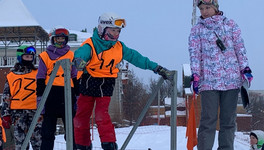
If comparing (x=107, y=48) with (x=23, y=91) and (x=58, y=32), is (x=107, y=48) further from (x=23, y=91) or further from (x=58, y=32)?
(x=23, y=91)

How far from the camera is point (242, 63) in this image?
13.6 feet

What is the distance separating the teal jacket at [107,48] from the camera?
396 cm

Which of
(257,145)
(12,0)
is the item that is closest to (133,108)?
Answer: (12,0)

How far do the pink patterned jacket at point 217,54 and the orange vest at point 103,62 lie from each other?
78cm

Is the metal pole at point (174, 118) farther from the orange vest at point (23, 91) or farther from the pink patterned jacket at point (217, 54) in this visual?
the orange vest at point (23, 91)

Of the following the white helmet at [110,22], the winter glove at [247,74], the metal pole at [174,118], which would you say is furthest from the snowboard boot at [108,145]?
the winter glove at [247,74]

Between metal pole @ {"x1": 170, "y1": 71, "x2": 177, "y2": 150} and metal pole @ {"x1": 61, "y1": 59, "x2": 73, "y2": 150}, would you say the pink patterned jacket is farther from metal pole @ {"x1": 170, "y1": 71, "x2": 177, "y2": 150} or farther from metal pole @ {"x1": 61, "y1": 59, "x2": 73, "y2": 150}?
metal pole @ {"x1": 61, "y1": 59, "x2": 73, "y2": 150}

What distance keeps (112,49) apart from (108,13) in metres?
0.36

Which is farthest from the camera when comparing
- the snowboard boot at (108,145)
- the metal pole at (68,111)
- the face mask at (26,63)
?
the face mask at (26,63)

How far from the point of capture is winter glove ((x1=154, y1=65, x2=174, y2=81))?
4059mm

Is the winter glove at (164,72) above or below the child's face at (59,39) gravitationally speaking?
below

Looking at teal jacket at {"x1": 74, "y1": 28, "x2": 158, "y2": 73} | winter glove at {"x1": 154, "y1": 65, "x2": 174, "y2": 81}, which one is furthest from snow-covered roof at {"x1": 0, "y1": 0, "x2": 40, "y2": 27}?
winter glove at {"x1": 154, "y1": 65, "x2": 174, "y2": 81}

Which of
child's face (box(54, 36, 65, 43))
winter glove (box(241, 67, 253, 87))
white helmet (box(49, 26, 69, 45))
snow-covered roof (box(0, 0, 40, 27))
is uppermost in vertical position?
snow-covered roof (box(0, 0, 40, 27))

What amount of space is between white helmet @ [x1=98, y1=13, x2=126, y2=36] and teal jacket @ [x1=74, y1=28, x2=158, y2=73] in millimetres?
100
